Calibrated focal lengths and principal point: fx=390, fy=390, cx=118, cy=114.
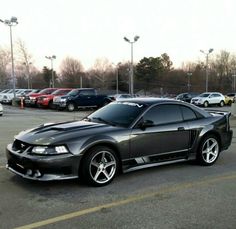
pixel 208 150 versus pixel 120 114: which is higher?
pixel 120 114

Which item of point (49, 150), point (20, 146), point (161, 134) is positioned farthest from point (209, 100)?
point (49, 150)

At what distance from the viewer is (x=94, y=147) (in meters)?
6.28

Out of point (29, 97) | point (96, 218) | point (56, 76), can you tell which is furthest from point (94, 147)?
point (56, 76)

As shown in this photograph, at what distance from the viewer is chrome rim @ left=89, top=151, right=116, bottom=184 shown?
20.6 ft

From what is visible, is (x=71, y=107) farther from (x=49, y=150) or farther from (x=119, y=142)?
(x=49, y=150)

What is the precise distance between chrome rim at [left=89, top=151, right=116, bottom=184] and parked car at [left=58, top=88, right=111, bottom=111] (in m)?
22.9

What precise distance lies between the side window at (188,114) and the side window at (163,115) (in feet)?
0.40

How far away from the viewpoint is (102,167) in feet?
20.9

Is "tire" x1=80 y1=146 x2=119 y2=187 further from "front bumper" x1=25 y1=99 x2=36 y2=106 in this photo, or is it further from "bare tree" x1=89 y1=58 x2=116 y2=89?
"bare tree" x1=89 y1=58 x2=116 y2=89

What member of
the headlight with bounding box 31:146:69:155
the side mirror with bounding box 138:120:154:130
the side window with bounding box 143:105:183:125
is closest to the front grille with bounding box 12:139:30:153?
the headlight with bounding box 31:146:69:155

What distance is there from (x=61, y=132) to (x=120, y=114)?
1.37 m

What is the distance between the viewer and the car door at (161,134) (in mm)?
6840

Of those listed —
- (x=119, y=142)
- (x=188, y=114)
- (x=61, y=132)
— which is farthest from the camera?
(x=188, y=114)

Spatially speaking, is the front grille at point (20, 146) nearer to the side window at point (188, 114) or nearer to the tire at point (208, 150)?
the side window at point (188, 114)
